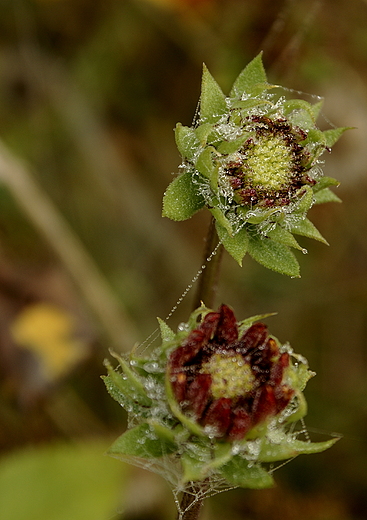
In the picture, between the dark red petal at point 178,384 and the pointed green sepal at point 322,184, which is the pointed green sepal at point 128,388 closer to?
the dark red petal at point 178,384

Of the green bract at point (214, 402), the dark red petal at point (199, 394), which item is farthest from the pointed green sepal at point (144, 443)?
the dark red petal at point (199, 394)

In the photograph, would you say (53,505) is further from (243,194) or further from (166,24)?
(166,24)

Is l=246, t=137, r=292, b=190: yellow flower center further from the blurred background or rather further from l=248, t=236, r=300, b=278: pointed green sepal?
the blurred background

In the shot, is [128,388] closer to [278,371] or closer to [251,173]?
[278,371]

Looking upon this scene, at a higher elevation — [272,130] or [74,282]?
[74,282]

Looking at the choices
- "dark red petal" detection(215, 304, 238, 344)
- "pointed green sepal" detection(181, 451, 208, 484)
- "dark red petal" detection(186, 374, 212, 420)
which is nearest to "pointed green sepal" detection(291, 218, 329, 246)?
"dark red petal" detection(215, 304, 238, 344)

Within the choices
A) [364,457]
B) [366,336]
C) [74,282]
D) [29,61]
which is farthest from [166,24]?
[364,457]
